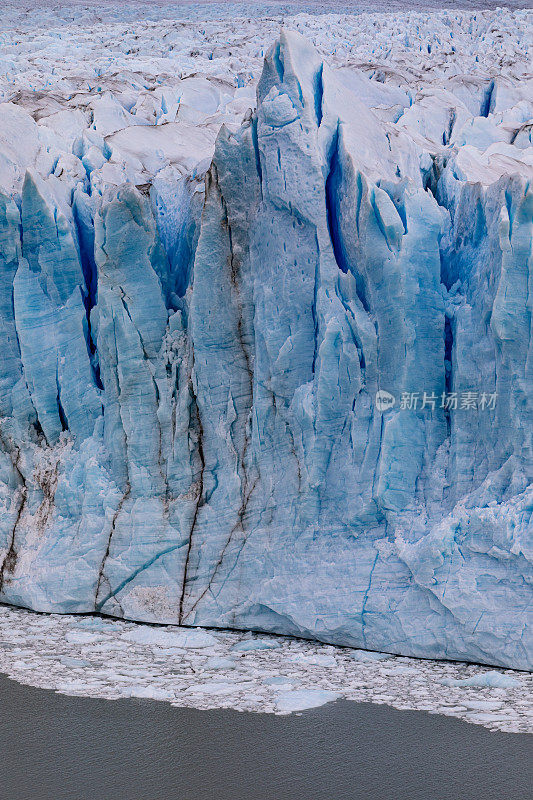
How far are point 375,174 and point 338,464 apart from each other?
1.70 meters

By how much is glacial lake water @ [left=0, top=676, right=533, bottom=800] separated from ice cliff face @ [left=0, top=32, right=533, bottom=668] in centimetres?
91

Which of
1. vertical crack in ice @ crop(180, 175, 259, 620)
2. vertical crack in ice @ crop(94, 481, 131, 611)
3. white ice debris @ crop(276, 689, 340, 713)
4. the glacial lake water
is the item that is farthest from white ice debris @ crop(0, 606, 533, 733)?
vertical crack in ice @ crop(180, 175, 259, 620)

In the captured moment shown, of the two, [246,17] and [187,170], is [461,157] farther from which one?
[246,17]

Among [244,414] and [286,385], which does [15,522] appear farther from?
[286,385]

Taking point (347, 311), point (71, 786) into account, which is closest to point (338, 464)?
point (347, 311)

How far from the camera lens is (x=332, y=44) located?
12.5 m

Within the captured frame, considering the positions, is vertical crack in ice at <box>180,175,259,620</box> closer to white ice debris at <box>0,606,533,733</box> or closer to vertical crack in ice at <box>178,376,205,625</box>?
vertical crack in ice at <box>178,376,205,625</box>

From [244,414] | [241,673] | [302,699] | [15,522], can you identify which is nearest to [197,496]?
[244,414]

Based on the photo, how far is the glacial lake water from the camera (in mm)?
3623

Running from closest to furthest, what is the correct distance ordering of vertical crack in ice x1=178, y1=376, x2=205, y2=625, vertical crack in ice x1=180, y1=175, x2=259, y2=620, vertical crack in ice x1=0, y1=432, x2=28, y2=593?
vertical crack in ice x1=180, y1=175, x2=259, y2=620, vertical crack in ice x1=178, y1=376, x2=205, y2=625, vertical crack in ice x1=0, y1=432, x2=28, y2=593

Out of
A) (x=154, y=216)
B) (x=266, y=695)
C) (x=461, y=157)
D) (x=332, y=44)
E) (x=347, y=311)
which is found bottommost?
(x=266, y=695)

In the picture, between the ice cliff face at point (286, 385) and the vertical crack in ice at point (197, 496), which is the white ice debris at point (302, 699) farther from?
the vertical crack in ice at point (197, 496)

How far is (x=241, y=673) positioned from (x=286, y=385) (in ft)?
5.44

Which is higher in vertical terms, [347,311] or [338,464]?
[347,311]
